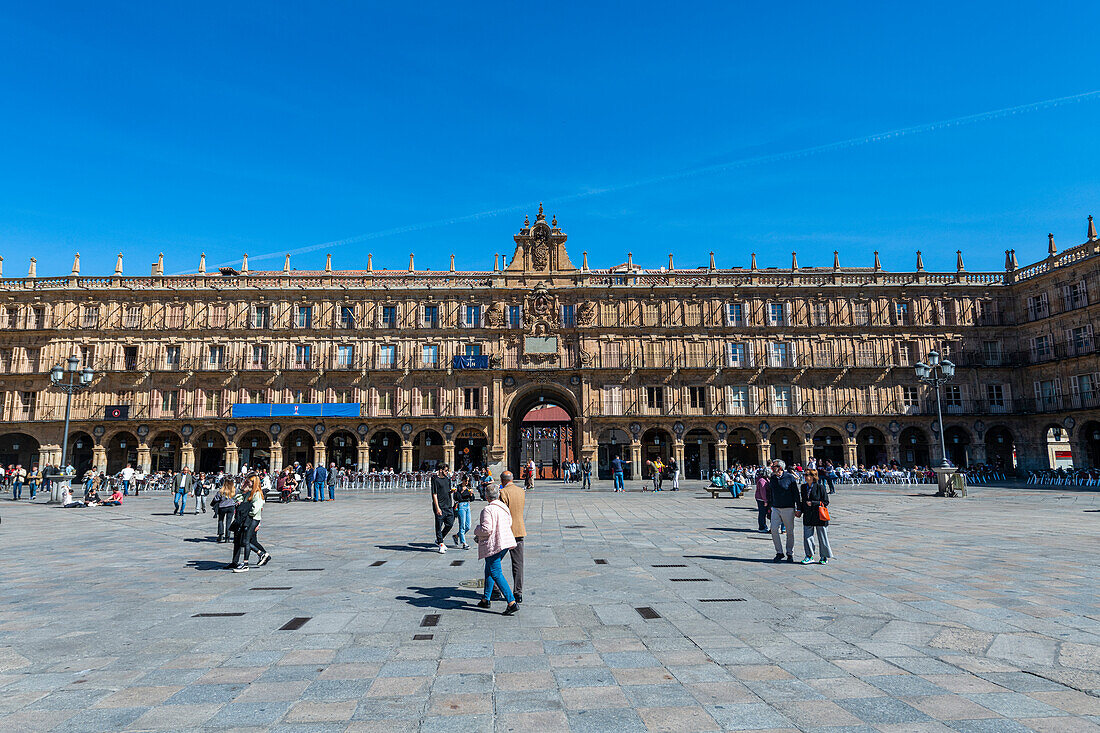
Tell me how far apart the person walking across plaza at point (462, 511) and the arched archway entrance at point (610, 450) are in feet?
102

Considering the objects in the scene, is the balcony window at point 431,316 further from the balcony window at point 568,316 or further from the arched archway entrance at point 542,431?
the balcony window at point 568,316

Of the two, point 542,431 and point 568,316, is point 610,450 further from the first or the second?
point 542,431

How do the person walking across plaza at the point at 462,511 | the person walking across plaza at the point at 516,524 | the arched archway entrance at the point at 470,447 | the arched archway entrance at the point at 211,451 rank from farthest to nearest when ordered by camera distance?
the arched archway entrance at the point at 211,451, the arched archway entrance at the point at 470,447, the person walking across plaza at the point at 462,511, the person walking across plaza at the point at 516,524

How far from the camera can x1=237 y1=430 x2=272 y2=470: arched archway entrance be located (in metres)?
44.3

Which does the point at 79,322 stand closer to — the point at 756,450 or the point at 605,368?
the point at 605,368

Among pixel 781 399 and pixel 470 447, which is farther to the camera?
pixel 470 447

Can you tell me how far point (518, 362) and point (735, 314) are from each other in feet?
52.1

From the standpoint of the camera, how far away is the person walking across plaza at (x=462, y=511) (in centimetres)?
1266

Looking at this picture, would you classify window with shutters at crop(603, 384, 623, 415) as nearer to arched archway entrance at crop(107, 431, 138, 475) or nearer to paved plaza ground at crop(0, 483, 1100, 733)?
paved plaza ground at crop(0, 483, 1100, 733)

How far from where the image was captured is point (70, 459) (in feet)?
143

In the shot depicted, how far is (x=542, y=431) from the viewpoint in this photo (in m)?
55.7

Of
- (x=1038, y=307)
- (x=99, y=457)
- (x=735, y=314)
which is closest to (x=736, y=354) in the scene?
(x=735, y=314)

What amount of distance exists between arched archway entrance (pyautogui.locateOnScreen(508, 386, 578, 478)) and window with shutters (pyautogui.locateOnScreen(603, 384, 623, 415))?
244cm

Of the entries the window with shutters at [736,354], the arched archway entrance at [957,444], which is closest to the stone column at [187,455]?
the window with shutters at [736,354]
